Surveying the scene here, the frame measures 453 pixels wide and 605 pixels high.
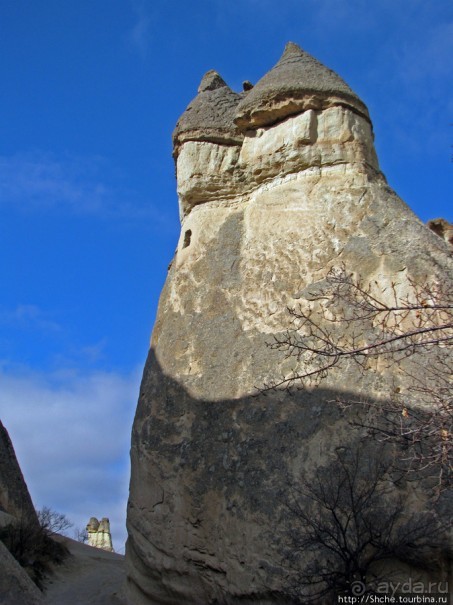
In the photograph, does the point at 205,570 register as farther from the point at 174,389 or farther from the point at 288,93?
the point at 288,93

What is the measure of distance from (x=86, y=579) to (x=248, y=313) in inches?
244

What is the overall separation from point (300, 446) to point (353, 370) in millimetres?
869

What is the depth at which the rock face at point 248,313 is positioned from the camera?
25.7ft

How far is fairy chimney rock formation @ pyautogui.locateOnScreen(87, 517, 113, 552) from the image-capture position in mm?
20906

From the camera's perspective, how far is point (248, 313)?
9016 millimetres

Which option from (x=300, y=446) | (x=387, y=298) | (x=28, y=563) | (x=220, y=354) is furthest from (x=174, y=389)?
(x=28, y=563)

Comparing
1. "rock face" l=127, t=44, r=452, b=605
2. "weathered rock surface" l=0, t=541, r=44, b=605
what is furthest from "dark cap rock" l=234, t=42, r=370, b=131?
"weathered rock surface" l=0, t=541, r=44, b=605

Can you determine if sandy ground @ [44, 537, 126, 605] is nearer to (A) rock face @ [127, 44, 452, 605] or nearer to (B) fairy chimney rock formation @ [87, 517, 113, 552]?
(A) rock face @ [127, 44, 452, 605]

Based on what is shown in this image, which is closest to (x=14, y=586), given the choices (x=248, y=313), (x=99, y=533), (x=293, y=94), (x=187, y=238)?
(x=248, y=313)

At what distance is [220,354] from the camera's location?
8945 millimetres

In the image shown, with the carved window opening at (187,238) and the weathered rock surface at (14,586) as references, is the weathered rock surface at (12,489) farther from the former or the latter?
the carved window opening at (187,238)

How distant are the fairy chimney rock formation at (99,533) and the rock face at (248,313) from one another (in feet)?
41.2

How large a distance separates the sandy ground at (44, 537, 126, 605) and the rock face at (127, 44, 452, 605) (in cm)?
279

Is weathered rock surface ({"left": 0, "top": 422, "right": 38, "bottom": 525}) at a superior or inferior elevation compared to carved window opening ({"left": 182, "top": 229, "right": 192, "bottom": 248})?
inferior
